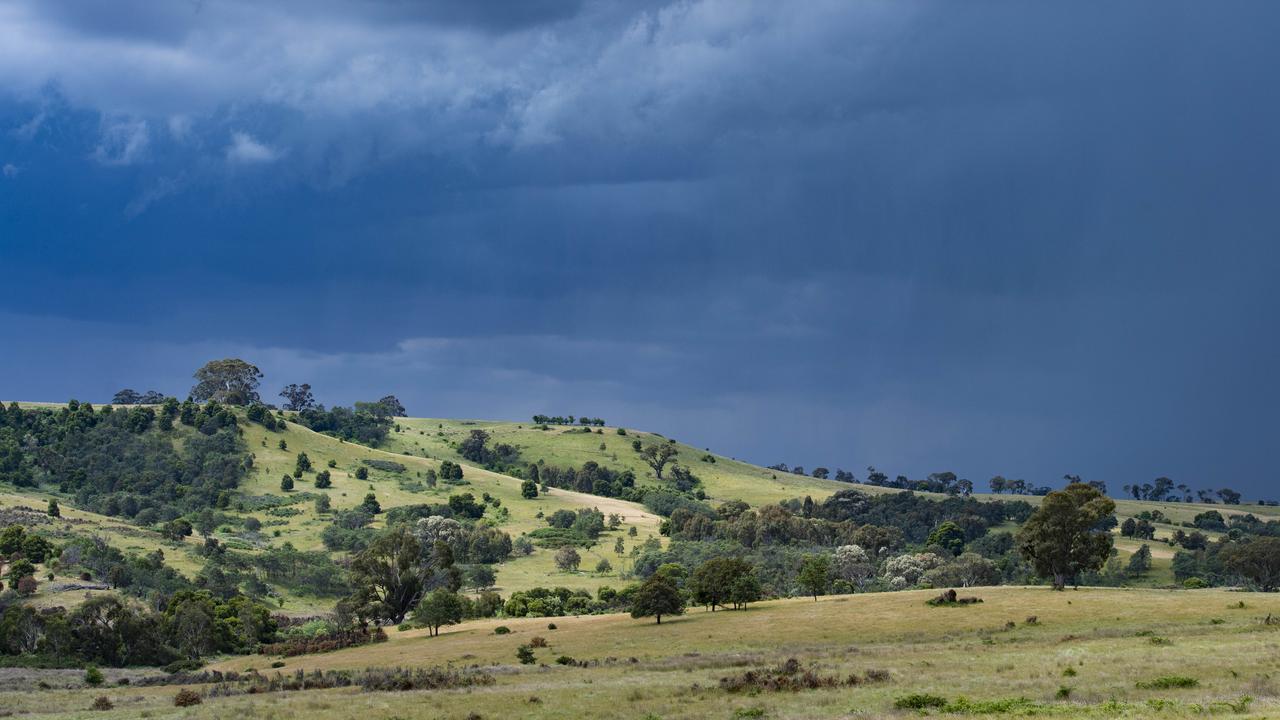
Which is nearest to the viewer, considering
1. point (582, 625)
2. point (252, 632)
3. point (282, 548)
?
point (582, 625)

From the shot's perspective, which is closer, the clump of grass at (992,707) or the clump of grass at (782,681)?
the clump of grass at (992,707)

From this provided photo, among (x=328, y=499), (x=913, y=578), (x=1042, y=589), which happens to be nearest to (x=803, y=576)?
(x=1042, y=589)

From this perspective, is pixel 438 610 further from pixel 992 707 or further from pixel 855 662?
pixel 992 707

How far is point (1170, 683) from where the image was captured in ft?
130

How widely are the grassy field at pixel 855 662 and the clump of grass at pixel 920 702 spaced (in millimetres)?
654

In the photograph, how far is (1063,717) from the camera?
1288 inches

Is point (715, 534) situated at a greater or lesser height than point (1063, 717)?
greater

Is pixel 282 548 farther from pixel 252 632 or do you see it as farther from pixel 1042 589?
pixel 1042 589

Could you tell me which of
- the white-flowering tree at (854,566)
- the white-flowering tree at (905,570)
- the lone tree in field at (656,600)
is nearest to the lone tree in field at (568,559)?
the white-flowering tree at (854,566)

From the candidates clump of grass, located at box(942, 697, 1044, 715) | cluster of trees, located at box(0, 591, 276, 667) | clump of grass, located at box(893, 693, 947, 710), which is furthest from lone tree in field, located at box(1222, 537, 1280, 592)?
cluster of trees, located at box(0, 591, 276, 667)

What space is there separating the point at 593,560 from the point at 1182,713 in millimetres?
133252

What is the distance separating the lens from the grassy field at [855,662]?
3953 centimetres

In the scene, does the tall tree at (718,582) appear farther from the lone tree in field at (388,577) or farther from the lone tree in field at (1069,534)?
the lone tree in field at (388,577)

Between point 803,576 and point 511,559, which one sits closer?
point 803,576
